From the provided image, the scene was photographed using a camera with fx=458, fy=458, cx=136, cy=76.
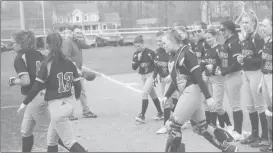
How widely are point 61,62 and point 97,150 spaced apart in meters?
1.93

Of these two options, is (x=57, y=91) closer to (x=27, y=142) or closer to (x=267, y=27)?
(x=27, y=142)

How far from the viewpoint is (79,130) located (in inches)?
358

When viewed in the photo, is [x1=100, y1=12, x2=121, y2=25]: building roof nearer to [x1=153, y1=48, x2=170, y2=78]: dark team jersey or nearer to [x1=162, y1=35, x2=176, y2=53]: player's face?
[x1=153, y1=48, x2=170, y2=78]: dark team jersey

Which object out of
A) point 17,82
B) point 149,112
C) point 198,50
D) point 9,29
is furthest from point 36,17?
point 17,82

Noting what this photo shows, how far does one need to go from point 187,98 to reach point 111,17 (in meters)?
54.0

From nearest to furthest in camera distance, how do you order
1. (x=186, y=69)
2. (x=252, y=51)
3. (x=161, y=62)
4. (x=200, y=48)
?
1. (x=186, y=69)
2. (x=252, y=51)
3. (x=200, y=48)
4. (x=161, y=62)

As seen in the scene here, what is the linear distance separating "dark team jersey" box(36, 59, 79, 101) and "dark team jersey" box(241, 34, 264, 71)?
284 cm

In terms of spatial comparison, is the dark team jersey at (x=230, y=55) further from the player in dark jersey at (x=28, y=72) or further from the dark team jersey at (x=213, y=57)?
the player in dark jersey at (x=28, y=72)

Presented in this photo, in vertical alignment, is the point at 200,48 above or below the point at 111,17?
below

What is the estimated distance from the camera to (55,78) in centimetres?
607

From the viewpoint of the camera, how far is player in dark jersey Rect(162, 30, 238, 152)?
6.09 m

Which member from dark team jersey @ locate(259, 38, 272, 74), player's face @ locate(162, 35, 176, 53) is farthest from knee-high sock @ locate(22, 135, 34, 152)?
dark team jersey @ locate(259, 38, 272, 74)

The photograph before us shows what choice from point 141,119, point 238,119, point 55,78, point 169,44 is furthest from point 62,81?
point 141,119

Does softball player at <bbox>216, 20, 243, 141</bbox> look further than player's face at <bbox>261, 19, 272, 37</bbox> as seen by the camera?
Yes
